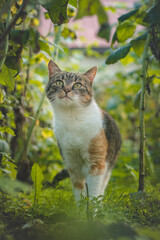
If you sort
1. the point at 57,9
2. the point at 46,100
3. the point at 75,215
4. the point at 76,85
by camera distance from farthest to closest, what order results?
the point at 46,100
the point at 76,85
the point at 75,215
the point at 57,9

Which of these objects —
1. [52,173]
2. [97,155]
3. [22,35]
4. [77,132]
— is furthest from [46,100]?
[22,35]

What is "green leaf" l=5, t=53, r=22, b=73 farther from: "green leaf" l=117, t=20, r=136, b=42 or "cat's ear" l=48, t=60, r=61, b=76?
"cat's ear" l=48, t=60, r=61, b=76

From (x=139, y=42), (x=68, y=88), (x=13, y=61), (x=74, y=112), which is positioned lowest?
(x=74, y=112)

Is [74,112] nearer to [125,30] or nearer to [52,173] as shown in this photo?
[125,30]

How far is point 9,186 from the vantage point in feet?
3.74

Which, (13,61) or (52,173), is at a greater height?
(13,61)

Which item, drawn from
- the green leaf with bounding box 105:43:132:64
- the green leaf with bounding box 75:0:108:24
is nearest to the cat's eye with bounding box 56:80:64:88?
the green leaf with bounding box 105:43:132:64

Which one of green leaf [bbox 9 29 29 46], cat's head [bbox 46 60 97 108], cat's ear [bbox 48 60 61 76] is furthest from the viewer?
cat's ear [bbox 48 60 61 76]

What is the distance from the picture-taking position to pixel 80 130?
2.19 metres

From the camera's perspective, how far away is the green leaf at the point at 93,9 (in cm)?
92

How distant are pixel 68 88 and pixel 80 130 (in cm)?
38

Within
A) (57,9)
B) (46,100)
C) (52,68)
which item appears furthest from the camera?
(46,100)

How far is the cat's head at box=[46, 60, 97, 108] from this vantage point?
2248 millimetres

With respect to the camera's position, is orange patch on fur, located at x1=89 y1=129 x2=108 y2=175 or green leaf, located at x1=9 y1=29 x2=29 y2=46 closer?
green leaf, located at x1=9 y1=29 x2=29 y2=46
